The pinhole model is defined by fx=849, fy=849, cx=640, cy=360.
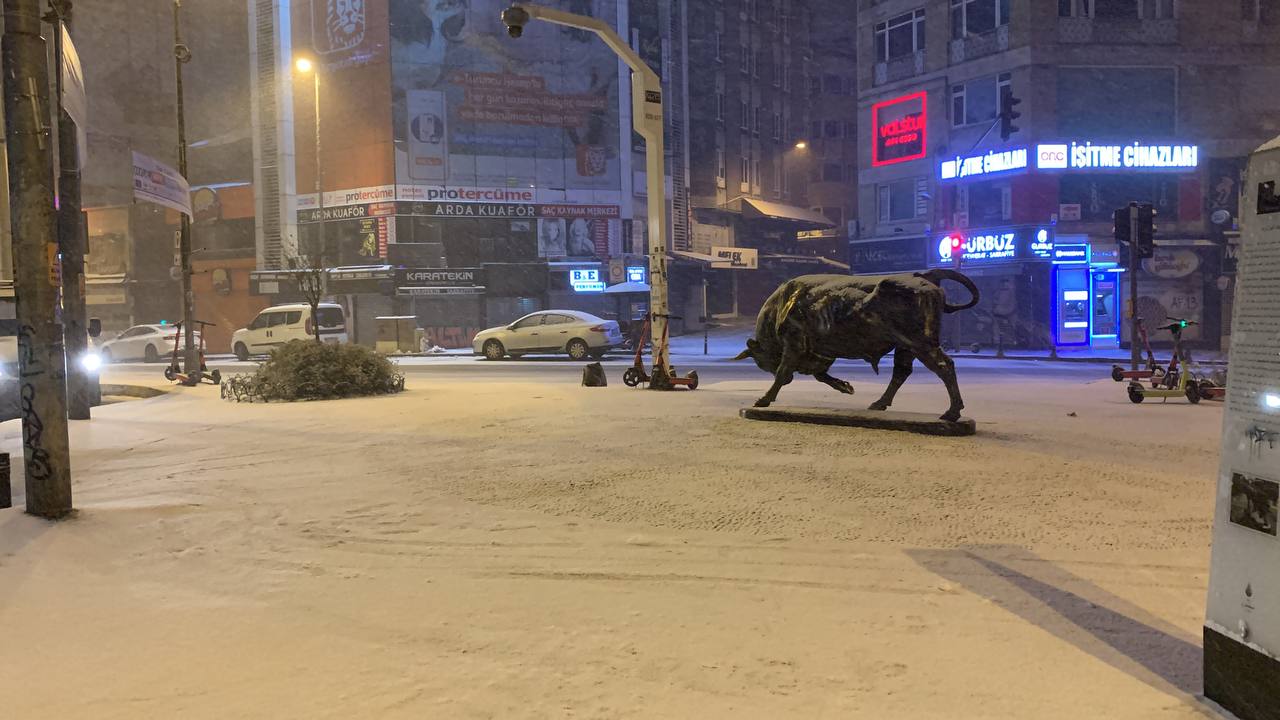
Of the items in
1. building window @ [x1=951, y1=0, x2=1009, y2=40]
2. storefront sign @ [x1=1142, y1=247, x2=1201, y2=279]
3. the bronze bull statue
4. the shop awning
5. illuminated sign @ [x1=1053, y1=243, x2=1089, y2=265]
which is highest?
building window @ [x1=951, y1=0, x2=1009, y2=40]

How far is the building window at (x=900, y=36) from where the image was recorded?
117 feet

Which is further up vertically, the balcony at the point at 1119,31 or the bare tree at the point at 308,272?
the balcony at the point at 1119,31

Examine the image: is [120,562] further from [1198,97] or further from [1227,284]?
[1198,97]

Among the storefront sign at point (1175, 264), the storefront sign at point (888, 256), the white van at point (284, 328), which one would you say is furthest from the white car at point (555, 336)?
the storefront sign at point (1175, 264)

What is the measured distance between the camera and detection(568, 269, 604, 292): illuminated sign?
1563 inches

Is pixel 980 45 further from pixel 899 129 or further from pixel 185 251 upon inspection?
pixel 185 251

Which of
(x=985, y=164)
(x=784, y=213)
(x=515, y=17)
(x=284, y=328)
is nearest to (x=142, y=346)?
(x=284, y=328)

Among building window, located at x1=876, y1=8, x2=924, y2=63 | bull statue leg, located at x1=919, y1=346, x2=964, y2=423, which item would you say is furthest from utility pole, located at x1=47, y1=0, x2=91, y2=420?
building window, located at x1=876, y1=8, x2=924, y2=63

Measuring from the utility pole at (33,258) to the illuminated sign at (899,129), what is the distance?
112 ft

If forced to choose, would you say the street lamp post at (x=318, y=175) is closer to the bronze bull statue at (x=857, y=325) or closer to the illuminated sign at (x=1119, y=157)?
the illuminated sign at (x=1119, y=157)

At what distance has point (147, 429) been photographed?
10750mm

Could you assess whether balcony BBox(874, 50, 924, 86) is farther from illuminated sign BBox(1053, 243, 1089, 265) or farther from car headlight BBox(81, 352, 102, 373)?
car headlight BBox(81, 352, 102, 373)

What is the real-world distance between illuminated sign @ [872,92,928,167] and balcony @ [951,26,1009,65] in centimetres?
200

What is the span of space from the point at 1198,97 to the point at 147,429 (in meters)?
36.1
